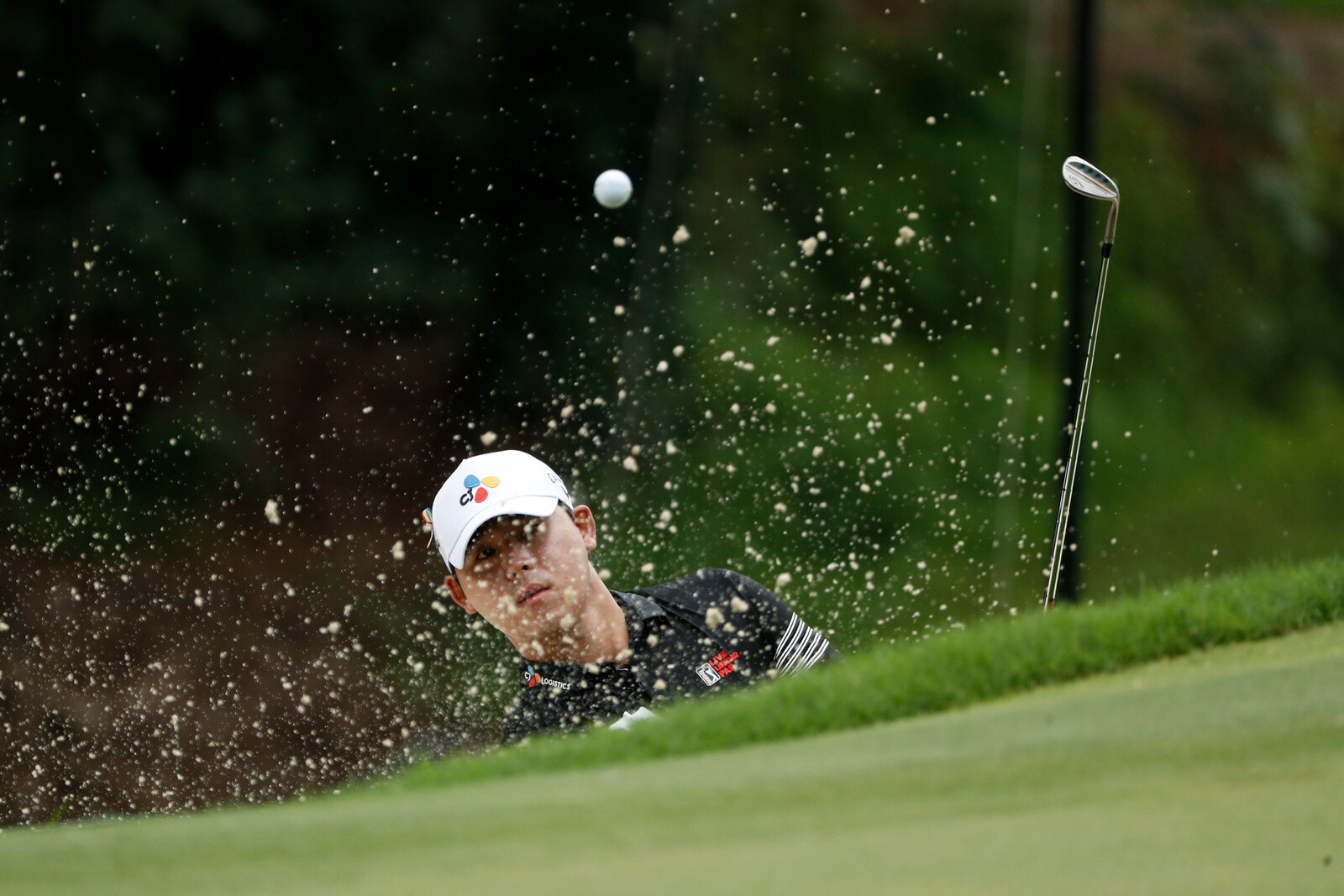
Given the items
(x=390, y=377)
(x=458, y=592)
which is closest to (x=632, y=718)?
(x=458, y=592)

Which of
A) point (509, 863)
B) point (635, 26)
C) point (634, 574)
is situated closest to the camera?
point (509, 863)

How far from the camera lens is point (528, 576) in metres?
3.28

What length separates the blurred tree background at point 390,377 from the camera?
8.00 meters

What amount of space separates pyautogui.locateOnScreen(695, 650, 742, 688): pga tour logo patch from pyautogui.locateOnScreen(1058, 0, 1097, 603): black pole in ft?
3.86

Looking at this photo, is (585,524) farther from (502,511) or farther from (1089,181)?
(1089,181)

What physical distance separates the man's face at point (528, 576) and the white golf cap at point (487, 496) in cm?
4

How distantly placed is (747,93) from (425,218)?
8.72ft

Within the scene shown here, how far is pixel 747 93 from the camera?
33.7 feet

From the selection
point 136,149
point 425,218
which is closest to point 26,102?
point 136,149

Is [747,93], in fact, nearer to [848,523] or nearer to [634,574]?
[848,523]

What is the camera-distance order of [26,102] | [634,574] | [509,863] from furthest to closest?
[26,102] < [634,574] < [509,863]

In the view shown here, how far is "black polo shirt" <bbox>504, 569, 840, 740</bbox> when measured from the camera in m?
3.30

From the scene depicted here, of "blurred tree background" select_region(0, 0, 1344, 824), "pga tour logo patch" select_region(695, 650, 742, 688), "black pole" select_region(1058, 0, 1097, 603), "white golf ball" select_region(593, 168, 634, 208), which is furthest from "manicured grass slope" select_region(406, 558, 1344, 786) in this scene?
"blurred tree background" select_region(0, 0, 1344, 824)

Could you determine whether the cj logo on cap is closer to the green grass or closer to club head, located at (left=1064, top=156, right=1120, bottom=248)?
the green grass
